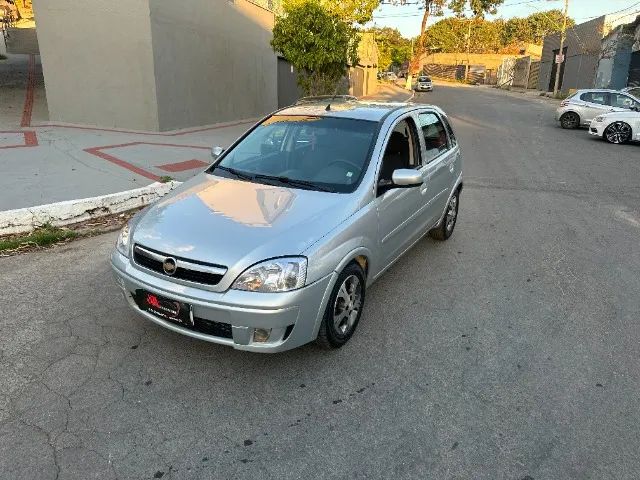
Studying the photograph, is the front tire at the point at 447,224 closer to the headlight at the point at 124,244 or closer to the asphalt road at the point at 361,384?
the asphalt road at the point at 361,384

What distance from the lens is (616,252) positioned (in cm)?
557

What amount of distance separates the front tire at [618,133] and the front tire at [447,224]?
11.3 meters

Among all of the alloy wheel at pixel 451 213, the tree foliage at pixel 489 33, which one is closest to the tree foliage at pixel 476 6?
the tree foliage at pixel 489 33

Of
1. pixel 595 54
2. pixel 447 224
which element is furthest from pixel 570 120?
pixel 595 54

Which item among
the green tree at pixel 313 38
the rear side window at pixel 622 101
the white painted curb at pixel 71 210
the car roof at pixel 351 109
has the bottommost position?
the white painted curb at pixel 71 210

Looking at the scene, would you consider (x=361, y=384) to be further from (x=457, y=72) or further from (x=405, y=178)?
(x=457, y=72)

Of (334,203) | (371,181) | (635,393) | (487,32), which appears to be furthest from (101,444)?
(487,32)

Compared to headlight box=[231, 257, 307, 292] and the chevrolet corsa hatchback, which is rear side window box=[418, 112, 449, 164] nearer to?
the chevrolet corsa hatchback

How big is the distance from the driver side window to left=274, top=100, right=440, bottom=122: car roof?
180mm

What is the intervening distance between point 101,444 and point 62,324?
146 cm

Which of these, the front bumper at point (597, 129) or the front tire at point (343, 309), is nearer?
the front tire at point (343, 309)

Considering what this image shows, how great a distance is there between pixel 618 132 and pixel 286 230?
14708 mm

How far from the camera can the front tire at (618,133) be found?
14.1 meters

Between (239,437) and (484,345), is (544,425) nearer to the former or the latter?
(484,345)
